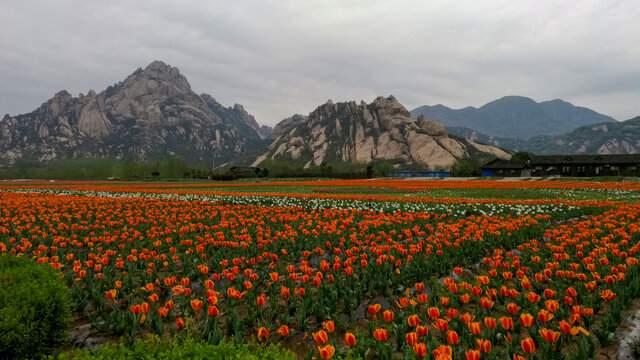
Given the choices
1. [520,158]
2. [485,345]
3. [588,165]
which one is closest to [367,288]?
[485,345]

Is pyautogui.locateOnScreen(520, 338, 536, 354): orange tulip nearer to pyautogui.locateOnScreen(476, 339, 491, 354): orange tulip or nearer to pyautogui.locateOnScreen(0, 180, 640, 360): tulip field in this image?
pyautogui.locateOnScreen(0, 180, 640, 360): tulip field

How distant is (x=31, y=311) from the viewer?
14.7 feet

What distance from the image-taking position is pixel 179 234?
40.0 feet

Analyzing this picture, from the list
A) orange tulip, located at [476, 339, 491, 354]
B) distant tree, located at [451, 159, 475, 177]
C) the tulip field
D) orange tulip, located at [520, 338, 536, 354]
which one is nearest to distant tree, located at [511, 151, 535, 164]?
distant tree, located at [451, 159, 475, 177]

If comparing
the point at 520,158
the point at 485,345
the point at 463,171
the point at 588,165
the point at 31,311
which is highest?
Answer: the point at 520,158

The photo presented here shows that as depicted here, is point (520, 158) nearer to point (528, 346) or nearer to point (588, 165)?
point (588, 165)

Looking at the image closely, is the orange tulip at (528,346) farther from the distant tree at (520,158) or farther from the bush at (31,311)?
the distant tree at (520,158)

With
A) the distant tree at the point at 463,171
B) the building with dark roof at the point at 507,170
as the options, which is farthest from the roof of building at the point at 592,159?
the distant tree at the point at 463,171

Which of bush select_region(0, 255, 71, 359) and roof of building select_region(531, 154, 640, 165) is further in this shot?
roof of building select_region(531, 154, 640, 165)

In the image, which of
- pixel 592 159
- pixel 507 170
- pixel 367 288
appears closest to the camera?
pixel 367 288

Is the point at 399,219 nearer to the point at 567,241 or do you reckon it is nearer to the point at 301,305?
the point at 567,241

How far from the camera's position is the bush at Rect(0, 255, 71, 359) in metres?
4.25

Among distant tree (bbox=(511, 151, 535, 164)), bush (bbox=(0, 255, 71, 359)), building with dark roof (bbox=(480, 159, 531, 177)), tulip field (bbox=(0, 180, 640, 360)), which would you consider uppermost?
distant tree (bbox=(511, 151, 535, 164))

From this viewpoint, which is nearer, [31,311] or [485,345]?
[485,345]
